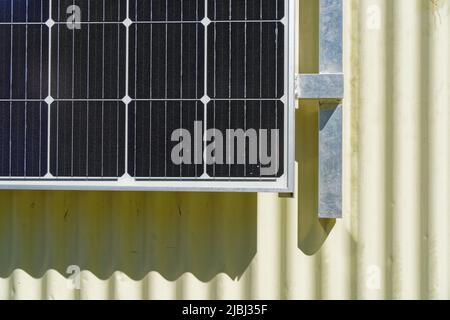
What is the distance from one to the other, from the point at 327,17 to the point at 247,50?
57 cm

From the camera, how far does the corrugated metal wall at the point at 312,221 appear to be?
2.76 meters

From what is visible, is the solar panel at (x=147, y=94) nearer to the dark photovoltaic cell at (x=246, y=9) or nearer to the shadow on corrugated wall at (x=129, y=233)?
the dark photovoltaic cell at (x=246, y=9)

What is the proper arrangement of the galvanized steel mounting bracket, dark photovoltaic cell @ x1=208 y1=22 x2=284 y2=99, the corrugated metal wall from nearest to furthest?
dark photovoltaic cell @ x1=208 y1=22 x2=284 y2=99, the galvanized steel mounting bracket, the corrugated metal wall

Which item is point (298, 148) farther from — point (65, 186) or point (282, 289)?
point (65, 186)

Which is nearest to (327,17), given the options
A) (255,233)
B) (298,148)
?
(298,148)

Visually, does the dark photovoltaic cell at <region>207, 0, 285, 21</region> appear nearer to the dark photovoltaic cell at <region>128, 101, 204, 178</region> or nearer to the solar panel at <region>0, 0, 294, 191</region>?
the solar panel at <region>0, 0, 294, 191</region>

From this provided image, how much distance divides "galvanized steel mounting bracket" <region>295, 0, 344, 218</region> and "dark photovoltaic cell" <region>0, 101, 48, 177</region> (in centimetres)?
157

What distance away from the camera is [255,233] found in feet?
9.35

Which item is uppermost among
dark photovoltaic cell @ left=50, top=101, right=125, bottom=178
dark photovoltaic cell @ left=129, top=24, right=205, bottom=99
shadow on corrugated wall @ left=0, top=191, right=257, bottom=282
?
dark photovoltaic cell @ left=129, top=24, right=205, bottom=99

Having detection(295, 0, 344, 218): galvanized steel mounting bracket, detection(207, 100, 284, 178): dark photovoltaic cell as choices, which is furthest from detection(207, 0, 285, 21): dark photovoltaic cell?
detection(207, 100, 284, 178): dark photovoltaic cell

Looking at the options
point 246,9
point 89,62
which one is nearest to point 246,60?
point 246,9

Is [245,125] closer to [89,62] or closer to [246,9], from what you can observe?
[246,9]

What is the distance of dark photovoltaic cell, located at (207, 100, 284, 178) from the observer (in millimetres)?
2525

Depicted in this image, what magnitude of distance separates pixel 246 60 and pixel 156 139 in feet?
2.30
